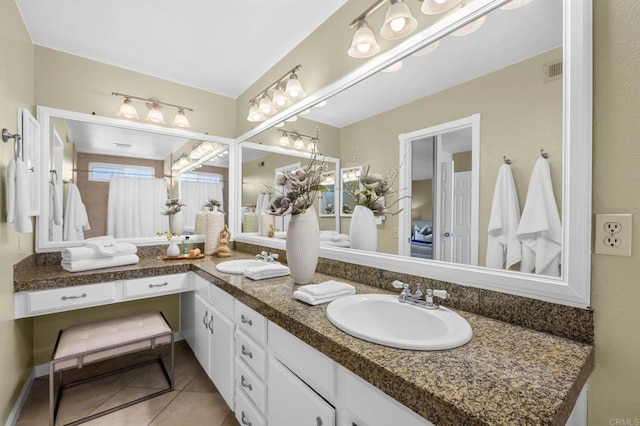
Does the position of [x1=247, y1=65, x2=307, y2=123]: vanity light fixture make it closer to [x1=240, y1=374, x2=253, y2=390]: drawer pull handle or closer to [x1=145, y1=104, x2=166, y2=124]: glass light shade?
[x1=145, y1=104, x2=166, y2=124]: glass light shade

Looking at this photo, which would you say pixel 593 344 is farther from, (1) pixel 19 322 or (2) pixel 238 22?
(1) pixel 19 322

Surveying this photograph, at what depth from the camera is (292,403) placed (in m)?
1.00

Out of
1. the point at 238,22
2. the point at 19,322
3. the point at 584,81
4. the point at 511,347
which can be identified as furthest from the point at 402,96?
the point at 19,322

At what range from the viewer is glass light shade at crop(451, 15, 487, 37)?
105 centimetres

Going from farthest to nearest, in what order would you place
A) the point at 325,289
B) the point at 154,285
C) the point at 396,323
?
the point at 154,285, the point at 325,289, the point at 396,323

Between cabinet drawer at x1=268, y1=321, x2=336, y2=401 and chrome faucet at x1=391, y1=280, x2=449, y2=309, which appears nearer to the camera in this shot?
cabinet drawer at x1=268, y1=321, x2=336, y2=401

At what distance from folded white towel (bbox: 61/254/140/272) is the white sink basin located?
687 millimetres

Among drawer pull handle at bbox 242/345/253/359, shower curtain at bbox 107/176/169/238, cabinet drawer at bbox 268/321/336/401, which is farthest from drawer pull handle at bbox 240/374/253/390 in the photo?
shower curtain at bbox 107/176/169/238

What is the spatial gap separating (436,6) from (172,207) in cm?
247

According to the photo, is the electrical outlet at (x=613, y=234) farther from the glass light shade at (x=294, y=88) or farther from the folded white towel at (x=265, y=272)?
the glass light shade at (x=294, y=88)

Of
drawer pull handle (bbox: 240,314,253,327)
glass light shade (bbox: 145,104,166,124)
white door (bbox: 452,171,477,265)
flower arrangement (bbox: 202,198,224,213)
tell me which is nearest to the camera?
white door (bbox: 452,171,477,265)

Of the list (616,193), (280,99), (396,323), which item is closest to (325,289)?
(396,323)

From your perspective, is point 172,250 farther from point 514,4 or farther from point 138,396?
point 514,4

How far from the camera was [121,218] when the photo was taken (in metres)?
2.37
